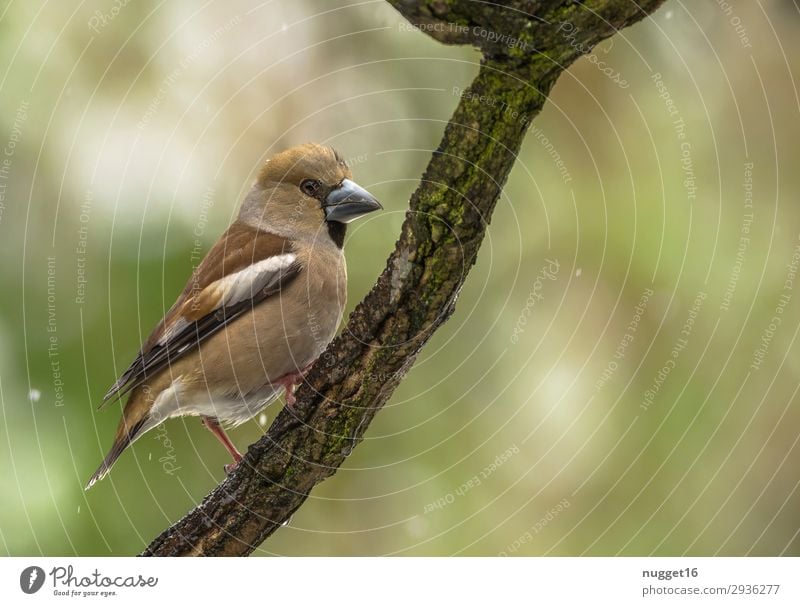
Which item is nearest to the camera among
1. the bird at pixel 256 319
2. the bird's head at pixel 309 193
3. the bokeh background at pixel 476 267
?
the bird at pixel 256 319

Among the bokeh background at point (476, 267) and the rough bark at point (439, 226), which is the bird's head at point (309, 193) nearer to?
the bokeh background at point (476, 267)

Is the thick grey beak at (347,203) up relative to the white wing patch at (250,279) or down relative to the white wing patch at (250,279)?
up

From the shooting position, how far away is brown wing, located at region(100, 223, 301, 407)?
4.89m

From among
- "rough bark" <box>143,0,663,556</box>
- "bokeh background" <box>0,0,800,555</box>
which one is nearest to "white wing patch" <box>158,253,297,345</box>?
"bokeh background" <box>0,0,800,555</box>

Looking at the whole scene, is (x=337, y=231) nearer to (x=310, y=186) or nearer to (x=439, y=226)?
(x=310, y=186)

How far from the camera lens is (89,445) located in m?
5.42

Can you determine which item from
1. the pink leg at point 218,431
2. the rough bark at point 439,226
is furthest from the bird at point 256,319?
the rough bark at point 439,226

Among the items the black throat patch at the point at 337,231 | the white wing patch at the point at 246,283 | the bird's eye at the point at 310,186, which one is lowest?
the white wing patch at the point at 246,283

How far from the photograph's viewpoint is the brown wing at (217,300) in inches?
192

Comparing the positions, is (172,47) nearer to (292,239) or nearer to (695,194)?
(292,239)

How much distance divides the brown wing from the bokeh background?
565mm

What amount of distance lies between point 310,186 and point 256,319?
2.92 ft

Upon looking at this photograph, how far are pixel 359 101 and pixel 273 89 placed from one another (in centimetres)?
62
